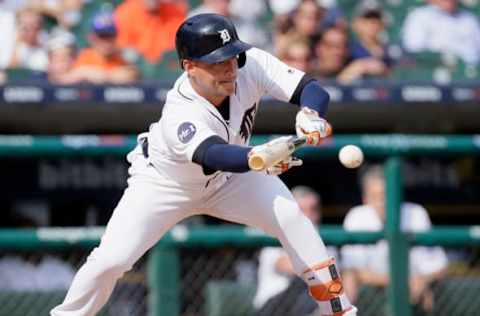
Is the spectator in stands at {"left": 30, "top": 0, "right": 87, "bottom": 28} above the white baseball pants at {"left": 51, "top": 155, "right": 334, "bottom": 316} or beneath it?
above

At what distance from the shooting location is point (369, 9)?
8.80 metres

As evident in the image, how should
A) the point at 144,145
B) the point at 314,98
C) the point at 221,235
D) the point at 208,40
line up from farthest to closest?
the point at 221,235
the point at 144,145
the point at 314,98
the point at 208,40

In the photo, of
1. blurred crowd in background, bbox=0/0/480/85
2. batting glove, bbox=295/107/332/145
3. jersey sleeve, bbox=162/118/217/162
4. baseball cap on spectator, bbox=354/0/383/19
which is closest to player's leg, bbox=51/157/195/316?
jersey sleeve, bbox=162/118/217/162

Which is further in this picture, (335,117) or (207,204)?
(335,117)

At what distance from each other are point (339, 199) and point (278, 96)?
3388mm

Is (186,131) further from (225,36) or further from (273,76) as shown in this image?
(273,76)

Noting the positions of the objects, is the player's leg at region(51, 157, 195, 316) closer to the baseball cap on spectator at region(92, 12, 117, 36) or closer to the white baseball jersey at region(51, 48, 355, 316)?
the white baseball jersey at region(51, 48, 355, 316)

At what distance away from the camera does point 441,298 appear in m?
6.56

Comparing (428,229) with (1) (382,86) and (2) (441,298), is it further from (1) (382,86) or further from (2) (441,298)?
(1) (382,86)

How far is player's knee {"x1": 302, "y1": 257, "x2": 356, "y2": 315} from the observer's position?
5090mm

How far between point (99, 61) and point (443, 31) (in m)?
2.58

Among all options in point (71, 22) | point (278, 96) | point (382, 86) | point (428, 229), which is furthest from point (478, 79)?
point (278, 96)

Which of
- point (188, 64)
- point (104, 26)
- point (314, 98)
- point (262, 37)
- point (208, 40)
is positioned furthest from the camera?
point (262, 37)

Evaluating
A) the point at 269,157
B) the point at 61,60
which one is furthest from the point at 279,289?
the point at 61,60
